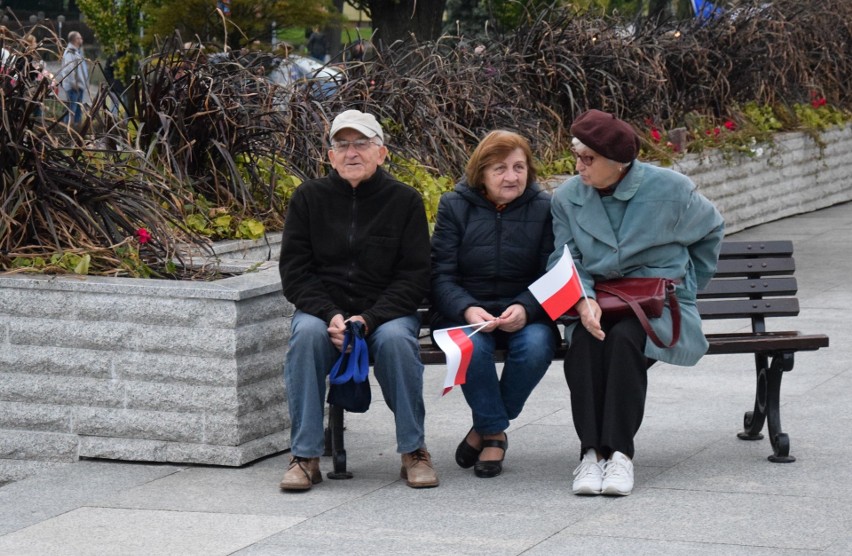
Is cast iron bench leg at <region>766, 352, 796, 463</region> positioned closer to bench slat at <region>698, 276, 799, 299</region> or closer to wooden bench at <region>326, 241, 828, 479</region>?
wooden bench at <region>326, 241, 828, 479</region>

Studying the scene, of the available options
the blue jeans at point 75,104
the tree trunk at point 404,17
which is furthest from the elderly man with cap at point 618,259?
the tree trunk at point 404,17

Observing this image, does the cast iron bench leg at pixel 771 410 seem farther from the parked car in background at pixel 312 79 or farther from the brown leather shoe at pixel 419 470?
the parked car in background at pixel 312 79

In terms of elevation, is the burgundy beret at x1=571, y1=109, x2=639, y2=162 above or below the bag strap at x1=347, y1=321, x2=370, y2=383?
above

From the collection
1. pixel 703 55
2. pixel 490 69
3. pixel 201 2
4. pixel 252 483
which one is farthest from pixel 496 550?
pixel 201 2

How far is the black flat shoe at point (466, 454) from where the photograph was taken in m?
5.79

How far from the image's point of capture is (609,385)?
5.46m

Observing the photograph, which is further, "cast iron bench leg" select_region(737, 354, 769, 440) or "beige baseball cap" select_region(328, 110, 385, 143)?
"cast iron bench leg" select_region(737, 354, 769, 440)

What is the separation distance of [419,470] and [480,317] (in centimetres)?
64

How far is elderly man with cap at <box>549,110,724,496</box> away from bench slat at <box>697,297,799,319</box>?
0.47 metres

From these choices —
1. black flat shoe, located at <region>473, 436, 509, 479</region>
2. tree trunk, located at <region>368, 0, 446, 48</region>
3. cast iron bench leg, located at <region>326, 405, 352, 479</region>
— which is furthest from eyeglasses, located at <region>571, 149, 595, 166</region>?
tree trunk, located at <region>368, 0, 446, 48</region>

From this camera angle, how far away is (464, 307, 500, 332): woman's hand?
5602mm

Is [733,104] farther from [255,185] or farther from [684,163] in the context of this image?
[255,185]

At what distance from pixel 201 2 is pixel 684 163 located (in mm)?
7022

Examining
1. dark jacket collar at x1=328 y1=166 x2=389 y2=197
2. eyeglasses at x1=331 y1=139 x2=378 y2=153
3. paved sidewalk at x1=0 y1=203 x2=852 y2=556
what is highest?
eyeglasses at x1=331 y1=139 x2=378 y2=153
